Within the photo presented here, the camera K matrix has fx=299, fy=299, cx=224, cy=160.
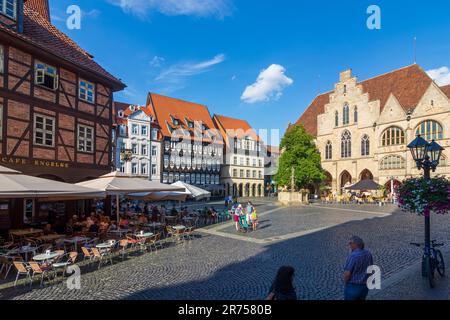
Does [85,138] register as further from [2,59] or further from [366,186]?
[366,186]

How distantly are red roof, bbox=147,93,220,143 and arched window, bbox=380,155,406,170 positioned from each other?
2816 cm


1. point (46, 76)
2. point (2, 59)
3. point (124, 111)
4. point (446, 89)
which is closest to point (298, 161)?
point (446, 89)

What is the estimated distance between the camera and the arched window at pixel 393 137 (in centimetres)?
3953

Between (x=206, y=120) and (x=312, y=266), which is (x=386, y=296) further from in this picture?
(x=206, y=120)

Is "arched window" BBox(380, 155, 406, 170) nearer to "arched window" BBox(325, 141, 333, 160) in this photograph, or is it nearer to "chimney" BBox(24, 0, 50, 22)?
"arched window" BBox(325, 141, 333, 160)

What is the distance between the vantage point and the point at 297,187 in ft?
141

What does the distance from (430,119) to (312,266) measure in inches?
1433

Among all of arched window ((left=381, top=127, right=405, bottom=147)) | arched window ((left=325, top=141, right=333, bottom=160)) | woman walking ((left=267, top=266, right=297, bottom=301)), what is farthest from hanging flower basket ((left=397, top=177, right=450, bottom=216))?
arched window ((left=325, top=141, right=333, bottom=160))

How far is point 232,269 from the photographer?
8.72m

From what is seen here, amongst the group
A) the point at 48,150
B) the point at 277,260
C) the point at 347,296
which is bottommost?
the point at 277,260

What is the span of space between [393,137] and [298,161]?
1302 cm

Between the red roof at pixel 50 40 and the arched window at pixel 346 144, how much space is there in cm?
3707

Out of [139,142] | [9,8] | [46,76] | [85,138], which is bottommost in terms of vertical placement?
[85,138]
